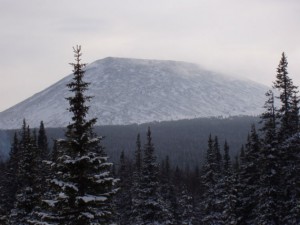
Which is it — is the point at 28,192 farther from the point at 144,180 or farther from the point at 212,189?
the point at 212,189

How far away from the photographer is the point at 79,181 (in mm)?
20703

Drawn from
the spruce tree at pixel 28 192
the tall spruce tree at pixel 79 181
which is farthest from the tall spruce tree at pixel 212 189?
the tall spruce tree at pixel 79 181

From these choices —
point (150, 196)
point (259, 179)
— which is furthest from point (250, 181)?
point (150, 196)

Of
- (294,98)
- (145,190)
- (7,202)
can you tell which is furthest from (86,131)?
(7,202)

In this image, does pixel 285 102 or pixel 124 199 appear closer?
pixel 285 102

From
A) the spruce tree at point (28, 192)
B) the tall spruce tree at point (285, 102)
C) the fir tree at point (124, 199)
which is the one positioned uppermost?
the tall spruce tree at point (285, 102)

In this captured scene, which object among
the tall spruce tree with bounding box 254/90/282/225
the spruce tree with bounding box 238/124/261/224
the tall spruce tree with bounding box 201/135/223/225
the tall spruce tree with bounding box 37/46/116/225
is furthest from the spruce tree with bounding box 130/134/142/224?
the tall spruce tree with bounding box 37/46/116/225

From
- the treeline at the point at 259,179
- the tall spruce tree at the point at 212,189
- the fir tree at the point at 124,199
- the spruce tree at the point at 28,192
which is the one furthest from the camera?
the fir tree at the point at 124,199

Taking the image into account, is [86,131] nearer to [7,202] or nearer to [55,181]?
[55,181]

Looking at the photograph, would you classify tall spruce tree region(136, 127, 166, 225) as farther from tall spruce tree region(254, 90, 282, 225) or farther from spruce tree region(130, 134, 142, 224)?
tall spruce tree region(254, 90, 282, 225)

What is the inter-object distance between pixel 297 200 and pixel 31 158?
17.5m

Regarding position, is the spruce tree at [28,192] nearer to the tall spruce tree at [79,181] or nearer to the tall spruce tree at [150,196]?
the tall spruce tree at [79,181]

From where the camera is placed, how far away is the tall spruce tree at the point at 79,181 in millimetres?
20250

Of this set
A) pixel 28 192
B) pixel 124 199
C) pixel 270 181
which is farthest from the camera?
pixel 124 199
